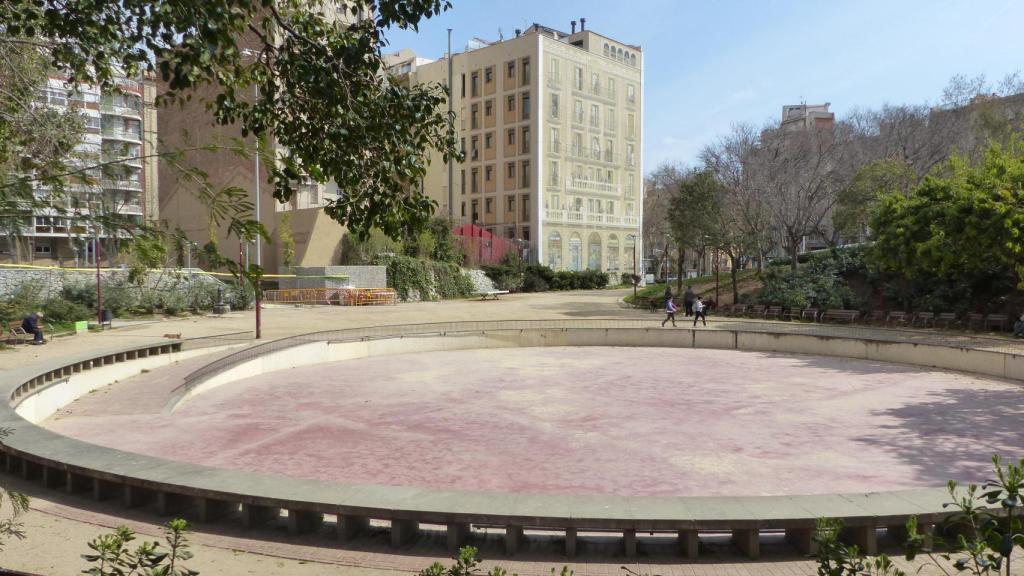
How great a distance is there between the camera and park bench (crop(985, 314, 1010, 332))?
27.5 meters

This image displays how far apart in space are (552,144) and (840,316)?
37633 mm

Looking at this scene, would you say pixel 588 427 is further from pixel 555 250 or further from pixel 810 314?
pixel 555 250

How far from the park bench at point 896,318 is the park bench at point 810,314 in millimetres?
3028

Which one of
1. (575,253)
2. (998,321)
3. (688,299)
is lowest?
(998,321)

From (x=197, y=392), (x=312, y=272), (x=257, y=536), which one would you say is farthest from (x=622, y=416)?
(x=312, y=272)

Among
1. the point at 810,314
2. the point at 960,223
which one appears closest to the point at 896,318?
the point at 810,314

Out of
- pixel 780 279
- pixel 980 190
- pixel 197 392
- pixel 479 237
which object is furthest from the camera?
pixel 479 237

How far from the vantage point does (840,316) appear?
3259cm

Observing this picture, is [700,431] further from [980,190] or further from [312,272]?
[312,272]

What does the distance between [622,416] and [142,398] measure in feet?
33.7

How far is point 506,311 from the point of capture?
130 feet

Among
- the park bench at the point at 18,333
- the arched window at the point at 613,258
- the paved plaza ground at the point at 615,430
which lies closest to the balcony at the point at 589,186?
the arched window at the point at 613,258

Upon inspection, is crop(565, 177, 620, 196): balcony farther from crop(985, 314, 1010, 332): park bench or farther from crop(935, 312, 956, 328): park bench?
crop(985, 314, 1010, 332): park bench

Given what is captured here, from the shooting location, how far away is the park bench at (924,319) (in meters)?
29.9
